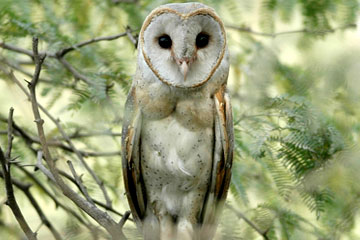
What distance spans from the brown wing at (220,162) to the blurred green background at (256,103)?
0.07 meters

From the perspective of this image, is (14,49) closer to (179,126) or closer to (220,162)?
(179,126)

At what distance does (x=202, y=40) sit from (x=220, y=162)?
69 centimetres

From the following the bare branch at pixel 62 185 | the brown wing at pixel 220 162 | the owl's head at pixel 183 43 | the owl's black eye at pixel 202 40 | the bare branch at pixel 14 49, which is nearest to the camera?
the bare branch at pixel 62 185

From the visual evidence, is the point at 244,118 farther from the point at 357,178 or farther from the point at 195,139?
the point at 357,178

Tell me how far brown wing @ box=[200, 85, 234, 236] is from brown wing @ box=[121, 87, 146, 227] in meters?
0.39

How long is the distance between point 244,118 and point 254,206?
47 centimetres

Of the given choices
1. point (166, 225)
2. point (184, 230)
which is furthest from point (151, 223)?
point (184, 230)

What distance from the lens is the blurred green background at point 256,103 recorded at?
7.90 feet

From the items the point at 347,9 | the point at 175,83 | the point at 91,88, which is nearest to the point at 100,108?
the point at 91,88

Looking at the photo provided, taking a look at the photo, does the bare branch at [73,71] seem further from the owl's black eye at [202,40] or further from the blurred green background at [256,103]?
the owl's black eye at [202,40]

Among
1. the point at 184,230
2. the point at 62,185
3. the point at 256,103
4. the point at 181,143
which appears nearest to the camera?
the point at 62,185

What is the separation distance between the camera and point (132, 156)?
3125 millimetres

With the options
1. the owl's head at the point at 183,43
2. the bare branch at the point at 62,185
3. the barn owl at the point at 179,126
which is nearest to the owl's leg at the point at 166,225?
the barn owl at the point at 179,126

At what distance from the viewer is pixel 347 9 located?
11.1 feet
